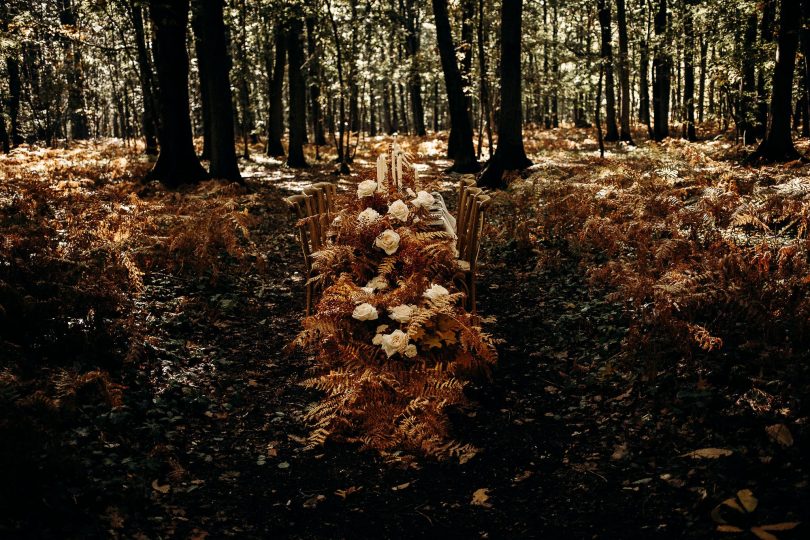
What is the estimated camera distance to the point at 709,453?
339cm

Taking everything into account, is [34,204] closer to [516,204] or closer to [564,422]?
[516,204]

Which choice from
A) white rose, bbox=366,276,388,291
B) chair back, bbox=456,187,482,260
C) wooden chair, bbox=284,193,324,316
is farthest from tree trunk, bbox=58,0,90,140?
white rose, bbox=366,276,388,291

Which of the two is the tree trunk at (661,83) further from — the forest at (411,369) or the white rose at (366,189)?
the white rose at (366,189)

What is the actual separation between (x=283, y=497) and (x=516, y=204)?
863 cm

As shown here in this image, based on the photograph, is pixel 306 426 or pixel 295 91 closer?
pixel 306 426

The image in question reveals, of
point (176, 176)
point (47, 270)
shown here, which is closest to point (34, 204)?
point (176, 176)

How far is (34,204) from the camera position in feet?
Result: 33.4

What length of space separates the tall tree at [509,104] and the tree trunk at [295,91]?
7.47 metres

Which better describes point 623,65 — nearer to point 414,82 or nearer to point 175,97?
point 414,82

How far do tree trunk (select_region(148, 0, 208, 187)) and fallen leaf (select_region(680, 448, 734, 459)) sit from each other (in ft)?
42.8

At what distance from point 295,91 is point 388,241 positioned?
51.4 feet

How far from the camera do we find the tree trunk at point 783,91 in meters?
11.4

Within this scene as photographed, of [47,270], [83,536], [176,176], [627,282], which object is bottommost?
[83,536]

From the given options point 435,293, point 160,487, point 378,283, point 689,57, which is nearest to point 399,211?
point 378,283
